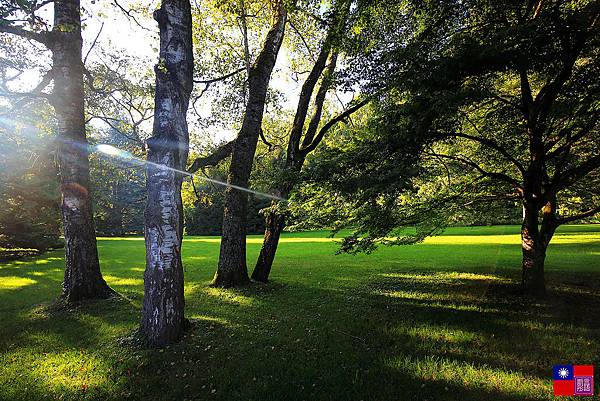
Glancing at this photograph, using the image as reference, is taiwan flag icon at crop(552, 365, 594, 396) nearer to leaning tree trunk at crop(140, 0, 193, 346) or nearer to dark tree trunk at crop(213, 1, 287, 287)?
leaning tree trunk at crop(140, 0, 193, 346)

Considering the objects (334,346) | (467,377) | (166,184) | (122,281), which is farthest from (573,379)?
(122,281)

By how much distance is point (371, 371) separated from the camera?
4215mm

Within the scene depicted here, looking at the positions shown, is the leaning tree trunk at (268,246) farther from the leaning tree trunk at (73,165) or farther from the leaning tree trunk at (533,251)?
the leaning tree trunk at (533,251)

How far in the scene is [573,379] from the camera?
3.94 meters

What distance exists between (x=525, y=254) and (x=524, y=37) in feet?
19.5

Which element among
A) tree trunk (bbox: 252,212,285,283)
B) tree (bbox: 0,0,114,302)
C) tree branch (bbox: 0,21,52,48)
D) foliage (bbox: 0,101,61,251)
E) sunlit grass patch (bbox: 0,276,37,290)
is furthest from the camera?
foliage (bbox: 0,101,61,251)

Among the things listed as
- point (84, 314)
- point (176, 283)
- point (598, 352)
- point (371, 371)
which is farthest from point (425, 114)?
point (84, 314)

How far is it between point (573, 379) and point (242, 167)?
8472mm

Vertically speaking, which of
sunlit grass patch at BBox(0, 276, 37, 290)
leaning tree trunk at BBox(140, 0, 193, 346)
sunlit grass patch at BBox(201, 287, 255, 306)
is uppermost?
leaning tree trunk at BBox(140, 0, 193, 346)

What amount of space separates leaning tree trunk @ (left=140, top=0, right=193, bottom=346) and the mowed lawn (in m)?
0.61

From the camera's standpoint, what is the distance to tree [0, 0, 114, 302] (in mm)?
7664

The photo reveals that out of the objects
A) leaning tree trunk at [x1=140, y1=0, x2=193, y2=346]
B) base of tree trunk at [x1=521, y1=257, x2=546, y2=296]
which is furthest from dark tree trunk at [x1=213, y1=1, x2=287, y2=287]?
base of tree trunk at [x1=521, y1=257, x2=546, y2=296]

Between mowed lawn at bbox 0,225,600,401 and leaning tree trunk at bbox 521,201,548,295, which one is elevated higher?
leaning tree trunk at bbox 521,201,548,295

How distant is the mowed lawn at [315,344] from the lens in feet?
12.7
